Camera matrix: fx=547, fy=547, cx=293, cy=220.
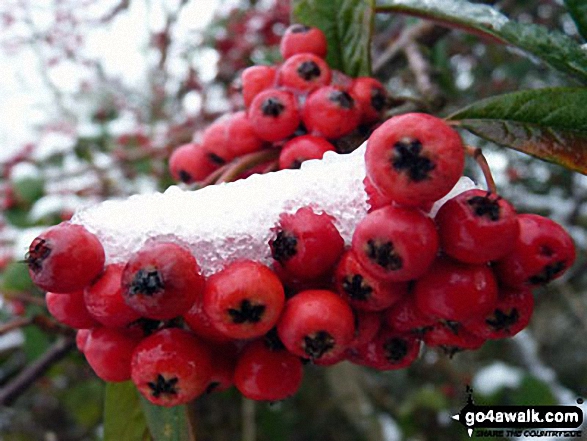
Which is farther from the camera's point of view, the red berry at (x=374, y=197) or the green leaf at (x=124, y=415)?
the green leaf at (x=124, y=415)

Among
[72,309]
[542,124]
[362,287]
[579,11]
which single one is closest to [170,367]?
[72,309]

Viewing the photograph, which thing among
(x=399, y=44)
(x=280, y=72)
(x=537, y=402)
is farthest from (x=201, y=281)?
(x=537, y=402)

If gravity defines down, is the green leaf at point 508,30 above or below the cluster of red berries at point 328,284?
above

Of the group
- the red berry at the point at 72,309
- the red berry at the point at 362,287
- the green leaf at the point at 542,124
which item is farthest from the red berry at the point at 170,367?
the green leaf at the point at 542,124

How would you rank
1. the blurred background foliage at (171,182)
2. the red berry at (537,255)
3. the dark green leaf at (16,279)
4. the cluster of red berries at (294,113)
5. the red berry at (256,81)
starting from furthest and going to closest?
the blurred background foliage at (171,182) < the dark green leaf at (16,279) < the red berry at (256,81) < the cluster of red berries at (294,113) < the red berry at (537,255)

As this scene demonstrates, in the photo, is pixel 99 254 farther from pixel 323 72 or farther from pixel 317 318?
pixel 323 72

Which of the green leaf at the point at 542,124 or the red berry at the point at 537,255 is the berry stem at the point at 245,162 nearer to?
the green leaf at the point at 542,124

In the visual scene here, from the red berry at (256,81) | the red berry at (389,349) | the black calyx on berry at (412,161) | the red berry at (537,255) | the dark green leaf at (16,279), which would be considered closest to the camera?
the black calyx on berry at (412,161)

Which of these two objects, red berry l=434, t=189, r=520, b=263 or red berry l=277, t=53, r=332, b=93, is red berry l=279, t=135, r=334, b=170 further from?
red berry l=434, t=189, r=520, b=263
